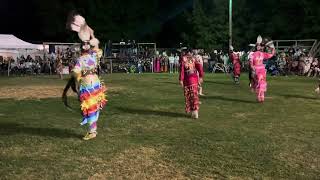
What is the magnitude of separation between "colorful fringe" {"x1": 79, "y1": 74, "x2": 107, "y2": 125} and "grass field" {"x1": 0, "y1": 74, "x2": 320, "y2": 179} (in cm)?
54

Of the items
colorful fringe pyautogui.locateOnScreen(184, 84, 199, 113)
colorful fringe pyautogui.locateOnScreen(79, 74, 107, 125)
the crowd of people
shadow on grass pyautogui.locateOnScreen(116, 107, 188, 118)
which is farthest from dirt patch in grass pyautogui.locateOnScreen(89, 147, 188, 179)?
the crowd of people

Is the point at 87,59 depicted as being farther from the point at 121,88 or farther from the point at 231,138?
the point at 121,88

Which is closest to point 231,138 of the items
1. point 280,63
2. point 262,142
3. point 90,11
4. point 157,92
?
point 262,142

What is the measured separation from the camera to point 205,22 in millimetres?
54094

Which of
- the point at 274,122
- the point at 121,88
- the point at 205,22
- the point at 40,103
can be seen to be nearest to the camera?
the point at 274,122

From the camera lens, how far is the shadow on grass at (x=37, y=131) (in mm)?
11906

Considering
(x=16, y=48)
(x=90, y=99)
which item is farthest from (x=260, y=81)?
(x=16, y=48)

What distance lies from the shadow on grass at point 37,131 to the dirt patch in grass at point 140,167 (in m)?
2.11

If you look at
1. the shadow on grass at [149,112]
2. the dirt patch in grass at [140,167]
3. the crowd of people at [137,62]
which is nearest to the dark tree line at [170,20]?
the crowd of people at [137,62]

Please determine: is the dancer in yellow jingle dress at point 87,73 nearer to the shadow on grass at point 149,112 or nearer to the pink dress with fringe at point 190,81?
the pink dress with fringe at point 190,81

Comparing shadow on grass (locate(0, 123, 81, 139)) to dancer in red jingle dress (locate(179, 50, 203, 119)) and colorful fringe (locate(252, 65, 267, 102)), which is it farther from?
colorful fringe (locate(252, 65, 267, 102))

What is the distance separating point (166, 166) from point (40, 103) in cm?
987

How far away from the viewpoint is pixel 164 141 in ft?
37.1

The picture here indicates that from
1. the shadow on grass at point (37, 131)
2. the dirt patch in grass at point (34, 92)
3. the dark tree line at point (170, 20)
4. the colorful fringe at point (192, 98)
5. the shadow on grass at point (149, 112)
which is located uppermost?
the dark tree line at point (170, 20)
